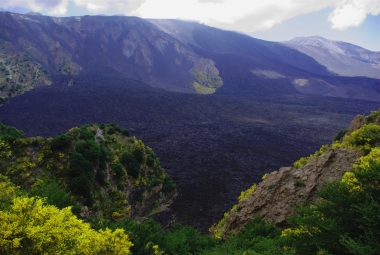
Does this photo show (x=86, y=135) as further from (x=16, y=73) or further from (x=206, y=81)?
(x=206, y=81)

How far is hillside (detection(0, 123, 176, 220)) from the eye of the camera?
67.4 feet

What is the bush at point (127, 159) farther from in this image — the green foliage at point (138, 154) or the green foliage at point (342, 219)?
the green foliage at point (342, 219)

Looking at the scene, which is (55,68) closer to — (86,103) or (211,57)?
(86,103)

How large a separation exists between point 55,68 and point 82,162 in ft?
386

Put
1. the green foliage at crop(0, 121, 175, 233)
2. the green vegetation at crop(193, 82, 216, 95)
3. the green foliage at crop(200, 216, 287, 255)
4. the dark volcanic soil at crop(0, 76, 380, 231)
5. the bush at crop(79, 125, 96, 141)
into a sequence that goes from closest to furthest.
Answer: the green foliage at crop(200, 216, 287, 255), the green foliage at crop(0, 121, 175, 233), the bush at crop(79, 125, 96, 141), the dark volcanic soil at crop(0, 76, 380, 231), the green vegetation at crop(193, 82, 216, 95)

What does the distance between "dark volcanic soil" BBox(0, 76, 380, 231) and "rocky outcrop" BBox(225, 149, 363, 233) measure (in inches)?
294

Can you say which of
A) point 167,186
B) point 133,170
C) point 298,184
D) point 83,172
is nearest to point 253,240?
point 298,184

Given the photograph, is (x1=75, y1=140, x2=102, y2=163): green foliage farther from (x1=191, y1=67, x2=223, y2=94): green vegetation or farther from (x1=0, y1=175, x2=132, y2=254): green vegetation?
(x1=191, y1=67, x2=223, y2=94): green vegetation

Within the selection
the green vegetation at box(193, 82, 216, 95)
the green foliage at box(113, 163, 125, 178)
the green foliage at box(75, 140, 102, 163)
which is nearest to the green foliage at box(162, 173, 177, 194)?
the green foliage at box(113, 163, 125, 178)

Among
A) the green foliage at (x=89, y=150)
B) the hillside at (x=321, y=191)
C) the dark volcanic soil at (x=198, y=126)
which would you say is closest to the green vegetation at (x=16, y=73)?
the dark volcanic soil at (x=198, y=126)

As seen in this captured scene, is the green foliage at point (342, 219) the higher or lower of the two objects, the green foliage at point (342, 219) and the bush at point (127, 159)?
the higher

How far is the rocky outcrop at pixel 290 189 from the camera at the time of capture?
17.2m

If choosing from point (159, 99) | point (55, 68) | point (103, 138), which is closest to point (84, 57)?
point (55, 68)

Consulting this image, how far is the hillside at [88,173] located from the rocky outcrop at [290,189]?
10.8 metres
